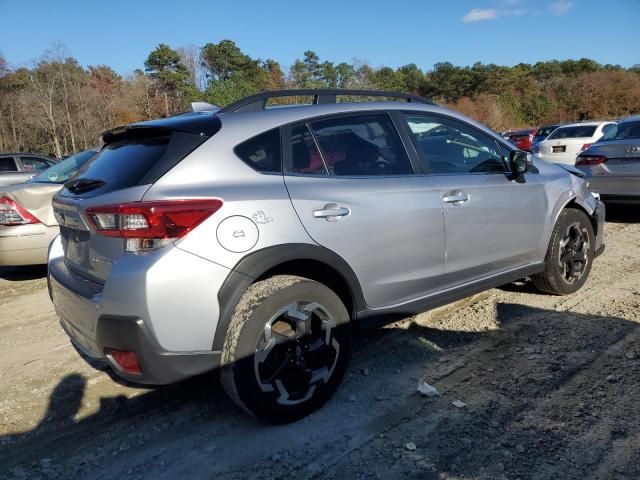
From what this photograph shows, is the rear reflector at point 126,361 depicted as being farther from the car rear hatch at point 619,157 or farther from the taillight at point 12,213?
the car rear hatch at point 619,157

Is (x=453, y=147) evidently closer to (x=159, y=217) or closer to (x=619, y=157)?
(x=159, y=217)

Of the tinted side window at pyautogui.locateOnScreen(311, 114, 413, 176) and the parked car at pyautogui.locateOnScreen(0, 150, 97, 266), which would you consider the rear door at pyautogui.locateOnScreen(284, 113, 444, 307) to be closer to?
the tinted side window at pyautogui.locateOnScreen(311, 114, 413, 176)

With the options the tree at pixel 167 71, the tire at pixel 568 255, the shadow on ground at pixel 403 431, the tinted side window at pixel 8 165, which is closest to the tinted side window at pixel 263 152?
the shadow on ground at pixel 403 431

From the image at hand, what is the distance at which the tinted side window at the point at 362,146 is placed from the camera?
10.1 feet

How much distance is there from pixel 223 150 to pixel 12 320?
3.40m

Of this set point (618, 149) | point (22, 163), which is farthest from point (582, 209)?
point (22, 163)

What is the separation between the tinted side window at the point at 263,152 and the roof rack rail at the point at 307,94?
26 centimetres

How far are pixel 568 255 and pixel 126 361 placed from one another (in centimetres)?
376

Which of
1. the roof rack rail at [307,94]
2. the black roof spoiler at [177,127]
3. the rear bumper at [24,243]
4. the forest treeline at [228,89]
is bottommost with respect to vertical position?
the rear bumper at [24,243]

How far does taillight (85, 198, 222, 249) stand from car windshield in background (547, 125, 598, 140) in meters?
15.0

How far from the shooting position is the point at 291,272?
9.31ft

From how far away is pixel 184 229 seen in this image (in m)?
2.39

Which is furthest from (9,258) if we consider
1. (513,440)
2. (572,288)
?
(572,288)

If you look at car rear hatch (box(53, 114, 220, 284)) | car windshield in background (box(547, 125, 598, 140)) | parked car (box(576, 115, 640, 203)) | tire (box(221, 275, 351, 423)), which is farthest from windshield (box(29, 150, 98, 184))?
car windshield in background (box(547, 125, 598, 140))
